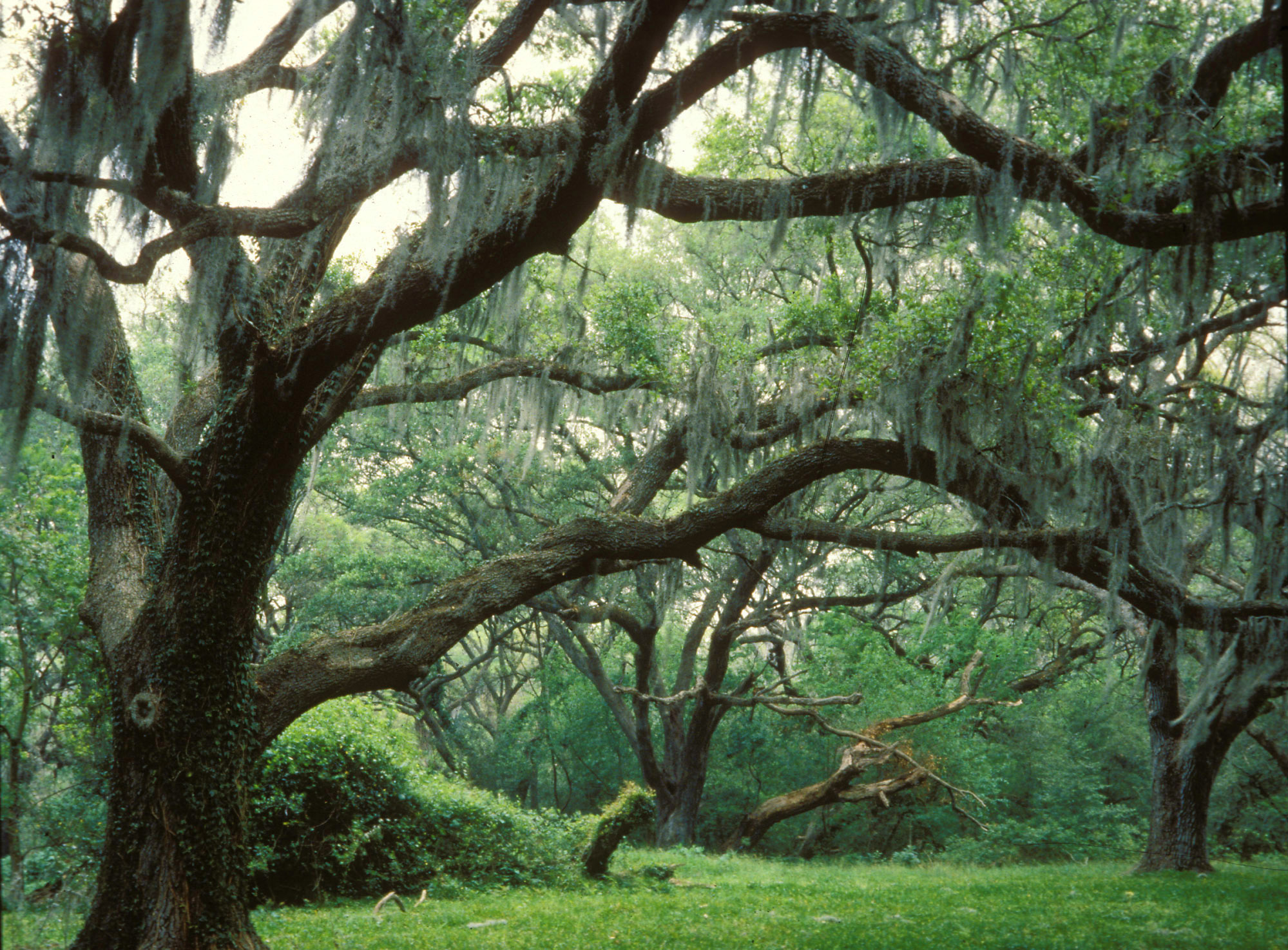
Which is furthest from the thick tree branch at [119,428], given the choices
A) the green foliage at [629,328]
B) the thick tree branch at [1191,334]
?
the thick tree branch at [1191,334]

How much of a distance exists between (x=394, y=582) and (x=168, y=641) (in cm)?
1135

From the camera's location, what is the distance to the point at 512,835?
10.3m

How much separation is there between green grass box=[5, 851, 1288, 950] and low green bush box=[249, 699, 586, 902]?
480 mm

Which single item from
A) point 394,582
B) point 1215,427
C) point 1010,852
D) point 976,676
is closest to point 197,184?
point 1215,427

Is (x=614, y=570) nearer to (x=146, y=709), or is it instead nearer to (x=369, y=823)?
(x=146, y=709)

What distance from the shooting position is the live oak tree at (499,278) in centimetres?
457

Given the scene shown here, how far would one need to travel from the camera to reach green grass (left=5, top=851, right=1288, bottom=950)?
6.57 m

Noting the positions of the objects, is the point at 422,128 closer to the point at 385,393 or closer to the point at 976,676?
the point at 385,393

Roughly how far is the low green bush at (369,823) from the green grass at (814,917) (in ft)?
1.57

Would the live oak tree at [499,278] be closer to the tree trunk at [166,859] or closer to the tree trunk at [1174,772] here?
the tree trunk at [166,859]

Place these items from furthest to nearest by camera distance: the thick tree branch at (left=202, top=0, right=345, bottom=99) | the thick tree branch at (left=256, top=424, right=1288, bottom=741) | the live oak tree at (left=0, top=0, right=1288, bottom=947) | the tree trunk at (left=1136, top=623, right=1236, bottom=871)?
the tree trunk at (left=1136, top=623, right=1236, bottom=871), the thick tree branch at (left=256, top=424, right=1288, bottom=741), the thick tree branch at (left=202, top=0, right=345, bottom=99), the live oak tree at (left=0, top=0, right=1288, bottom=947)

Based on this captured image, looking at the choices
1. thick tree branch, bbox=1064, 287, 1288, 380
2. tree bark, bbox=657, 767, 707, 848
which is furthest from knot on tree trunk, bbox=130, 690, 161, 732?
tree bark, bbox=657, 767, 707, 848

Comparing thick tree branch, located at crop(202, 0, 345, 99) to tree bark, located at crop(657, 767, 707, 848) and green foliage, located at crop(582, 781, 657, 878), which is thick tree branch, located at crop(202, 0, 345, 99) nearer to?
green foliage, located at crop(582, 781, 657, 878)

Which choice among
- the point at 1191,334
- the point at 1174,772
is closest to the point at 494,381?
the point at 1191,334
